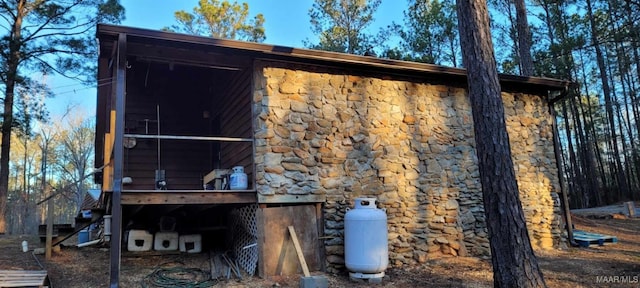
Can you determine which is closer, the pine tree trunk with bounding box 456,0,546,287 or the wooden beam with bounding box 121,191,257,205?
the pine tree trunk with bounding box 456,0,546,287

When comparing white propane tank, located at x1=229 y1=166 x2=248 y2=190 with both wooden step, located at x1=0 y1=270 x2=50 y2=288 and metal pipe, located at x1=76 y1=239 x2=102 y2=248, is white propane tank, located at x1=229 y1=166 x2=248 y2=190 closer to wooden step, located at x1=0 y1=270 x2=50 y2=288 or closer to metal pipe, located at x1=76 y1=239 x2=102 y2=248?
wooden step, located at x1=0 y1=270 x2=50 y2=288

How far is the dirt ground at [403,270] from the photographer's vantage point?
221 inches

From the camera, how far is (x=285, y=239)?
6062 millimetres

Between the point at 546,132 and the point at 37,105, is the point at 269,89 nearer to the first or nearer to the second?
the point at 546,132

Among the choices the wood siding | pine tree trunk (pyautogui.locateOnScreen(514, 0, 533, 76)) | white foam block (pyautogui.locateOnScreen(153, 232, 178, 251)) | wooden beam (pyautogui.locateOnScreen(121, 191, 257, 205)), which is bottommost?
white foam block (pyautogui.locateOnScreen(153, 232, 178, 251))

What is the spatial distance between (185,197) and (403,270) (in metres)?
3.37

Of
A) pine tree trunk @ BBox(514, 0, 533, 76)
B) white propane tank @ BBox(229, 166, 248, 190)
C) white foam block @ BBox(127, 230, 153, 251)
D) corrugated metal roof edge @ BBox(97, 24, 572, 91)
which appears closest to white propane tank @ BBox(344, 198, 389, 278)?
white propane tank @ BBox(229, 166, 248, 190)

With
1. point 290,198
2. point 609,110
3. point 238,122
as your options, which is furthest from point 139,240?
point 609,110

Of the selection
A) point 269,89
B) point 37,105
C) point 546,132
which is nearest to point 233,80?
point 269,89

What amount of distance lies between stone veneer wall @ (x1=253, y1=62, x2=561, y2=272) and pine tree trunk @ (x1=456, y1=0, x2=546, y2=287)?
2.07m

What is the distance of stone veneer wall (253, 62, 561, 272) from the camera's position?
632 centimetres

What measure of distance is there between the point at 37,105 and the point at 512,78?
12.3 meters

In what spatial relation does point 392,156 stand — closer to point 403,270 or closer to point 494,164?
point 403,270

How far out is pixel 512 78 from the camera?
25.3ft
